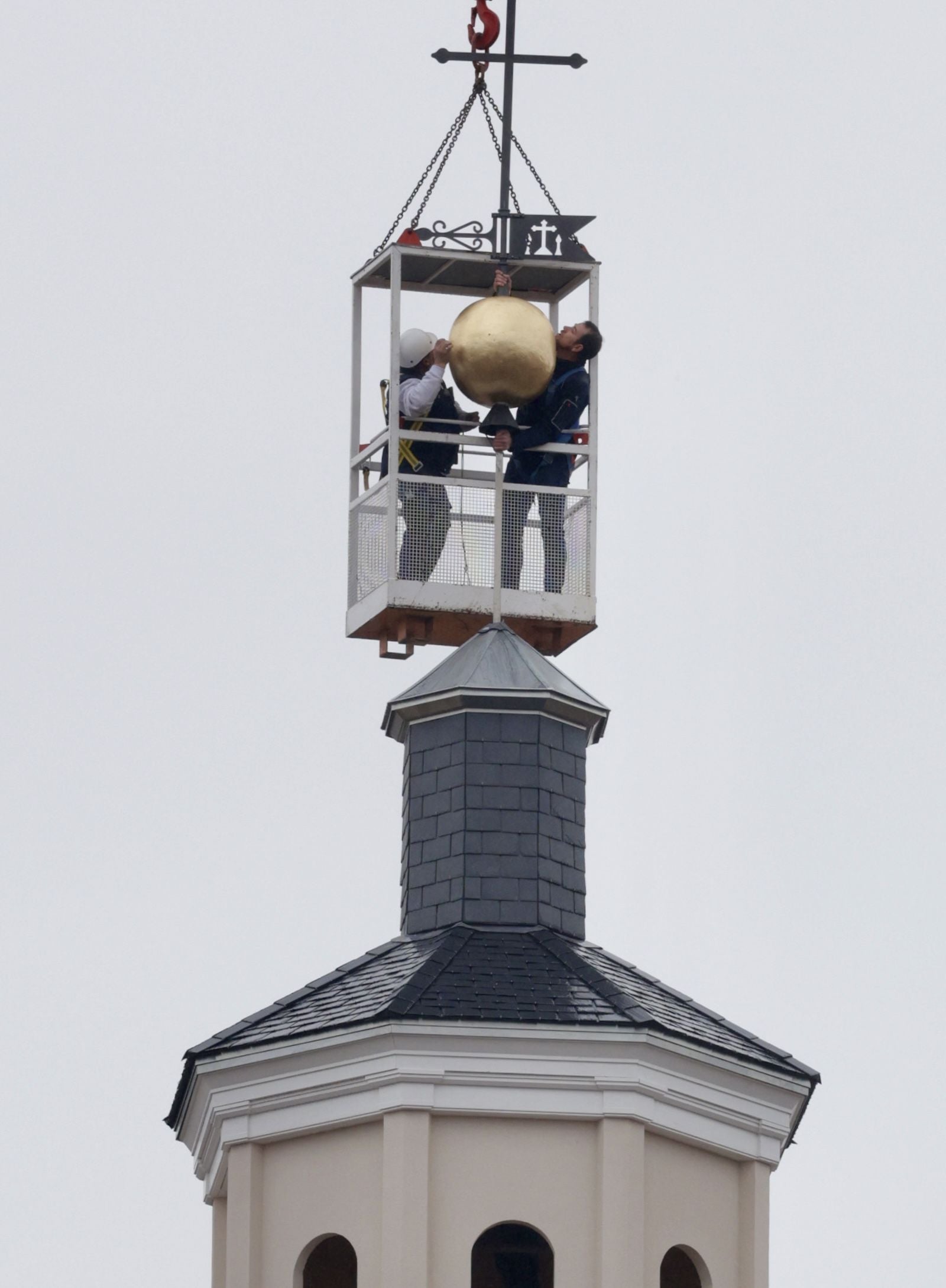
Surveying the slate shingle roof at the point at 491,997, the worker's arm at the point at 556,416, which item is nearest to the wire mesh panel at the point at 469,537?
the worker's arm at the point at 556,416

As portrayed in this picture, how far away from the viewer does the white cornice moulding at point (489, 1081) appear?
59.8 metres

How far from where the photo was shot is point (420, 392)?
212ft

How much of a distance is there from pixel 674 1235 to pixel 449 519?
8498 mm

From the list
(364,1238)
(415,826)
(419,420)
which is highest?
(419,420)

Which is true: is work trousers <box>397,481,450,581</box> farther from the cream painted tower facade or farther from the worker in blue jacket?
the cream painted tower facade

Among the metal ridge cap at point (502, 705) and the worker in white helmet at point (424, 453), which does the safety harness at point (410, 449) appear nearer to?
the worker in white helmet at point (424, 453)

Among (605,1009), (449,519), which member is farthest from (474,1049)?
(449,519)

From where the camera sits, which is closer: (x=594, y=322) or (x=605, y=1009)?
(x=605, y=1009)

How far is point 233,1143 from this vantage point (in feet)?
200

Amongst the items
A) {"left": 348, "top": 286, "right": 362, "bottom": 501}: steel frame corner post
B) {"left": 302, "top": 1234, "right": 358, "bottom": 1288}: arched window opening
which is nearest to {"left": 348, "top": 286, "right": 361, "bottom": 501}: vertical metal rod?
{"left": 348, "top": 286, "right": 362, "bottom": 501}: steel frame corner post

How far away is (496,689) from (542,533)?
97.7 inches

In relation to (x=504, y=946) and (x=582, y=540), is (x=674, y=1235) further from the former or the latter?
(x=582, y=540)

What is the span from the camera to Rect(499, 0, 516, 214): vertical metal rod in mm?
65562

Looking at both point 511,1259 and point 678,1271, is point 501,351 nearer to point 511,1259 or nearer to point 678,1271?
point 511,1259
